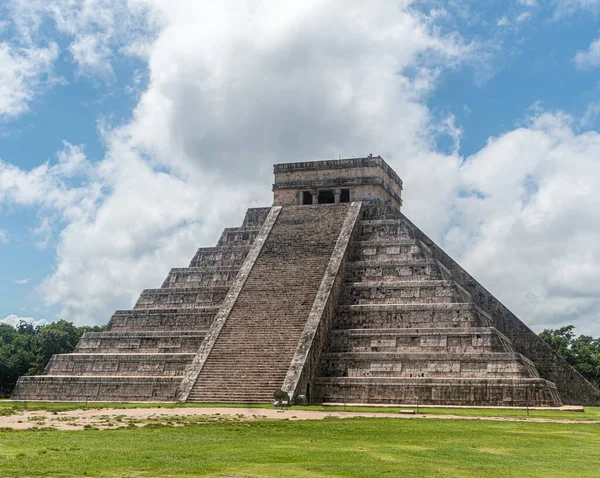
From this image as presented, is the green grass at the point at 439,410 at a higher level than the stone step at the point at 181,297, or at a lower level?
lower

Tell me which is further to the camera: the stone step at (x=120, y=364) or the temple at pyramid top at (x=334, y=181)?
the temple at pyramid top at (x=334, y=181)

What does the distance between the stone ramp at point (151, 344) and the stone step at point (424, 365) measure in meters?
5.35

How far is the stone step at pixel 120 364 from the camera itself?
25781 mm

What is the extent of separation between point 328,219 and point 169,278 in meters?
7.29

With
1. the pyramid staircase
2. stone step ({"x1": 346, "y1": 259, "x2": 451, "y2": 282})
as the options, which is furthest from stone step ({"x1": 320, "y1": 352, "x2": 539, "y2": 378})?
stone step ({"x1": 346, "y1": 259, "x2": 451, "y2": 282})

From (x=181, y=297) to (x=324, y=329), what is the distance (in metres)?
7.36

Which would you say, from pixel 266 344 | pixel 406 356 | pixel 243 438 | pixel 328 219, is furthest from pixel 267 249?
pixel 243 438

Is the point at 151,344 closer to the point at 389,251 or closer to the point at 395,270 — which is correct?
the point at 395,270

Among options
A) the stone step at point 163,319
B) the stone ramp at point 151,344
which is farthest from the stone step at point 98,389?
the stone step at point 163,319

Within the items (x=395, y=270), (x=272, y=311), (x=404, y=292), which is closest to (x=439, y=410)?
(x=404, y=292)

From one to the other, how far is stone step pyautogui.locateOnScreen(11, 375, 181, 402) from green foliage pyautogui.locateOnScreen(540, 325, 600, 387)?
21747 mm

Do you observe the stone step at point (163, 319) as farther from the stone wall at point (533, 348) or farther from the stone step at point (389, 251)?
the stone wall at point (533, 348)

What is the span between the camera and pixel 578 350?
41.3 meters

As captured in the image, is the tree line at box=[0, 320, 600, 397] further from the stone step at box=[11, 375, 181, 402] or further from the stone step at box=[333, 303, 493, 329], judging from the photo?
the stone step at box=[333, 303, 493, 329]
